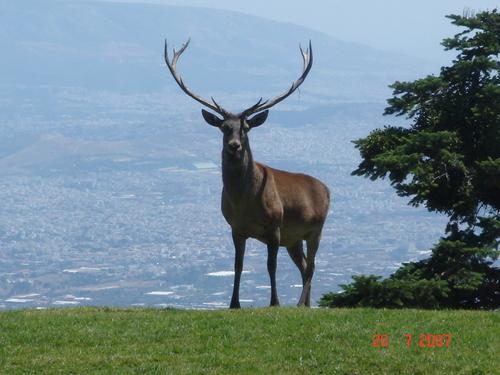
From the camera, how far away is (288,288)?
145625mm

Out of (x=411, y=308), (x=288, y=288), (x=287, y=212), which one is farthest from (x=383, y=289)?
(x=288, y=288)

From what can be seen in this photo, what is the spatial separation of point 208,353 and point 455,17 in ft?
39.0

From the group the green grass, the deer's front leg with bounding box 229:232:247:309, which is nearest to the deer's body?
the deer's front leg with bounding box 229:232:247:309

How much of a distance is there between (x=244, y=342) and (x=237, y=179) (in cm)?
488

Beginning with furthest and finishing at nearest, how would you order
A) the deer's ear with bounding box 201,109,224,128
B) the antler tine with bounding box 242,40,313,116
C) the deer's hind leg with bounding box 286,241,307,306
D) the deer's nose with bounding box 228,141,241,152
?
1. the deer's hind leg with bounding box 286,241,307,306
2. the antler tine with bounding box 242,40,313,116
3. the deer's ear with bounding box 201,109,224,128
4. the deer's nose with bounding box 228,141,241,152

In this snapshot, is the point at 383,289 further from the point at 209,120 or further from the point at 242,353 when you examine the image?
the point at 242,353

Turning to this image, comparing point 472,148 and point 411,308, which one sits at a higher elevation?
point 472,148

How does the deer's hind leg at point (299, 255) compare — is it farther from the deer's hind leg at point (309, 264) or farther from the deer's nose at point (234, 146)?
the deer's nose at point (234, 146)

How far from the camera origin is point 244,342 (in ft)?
56.9

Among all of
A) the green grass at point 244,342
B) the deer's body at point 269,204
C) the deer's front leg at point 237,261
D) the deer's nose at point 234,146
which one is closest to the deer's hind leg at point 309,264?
the deer's body at point 269,204

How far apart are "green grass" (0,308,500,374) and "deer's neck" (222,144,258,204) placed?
2368 millimetres
